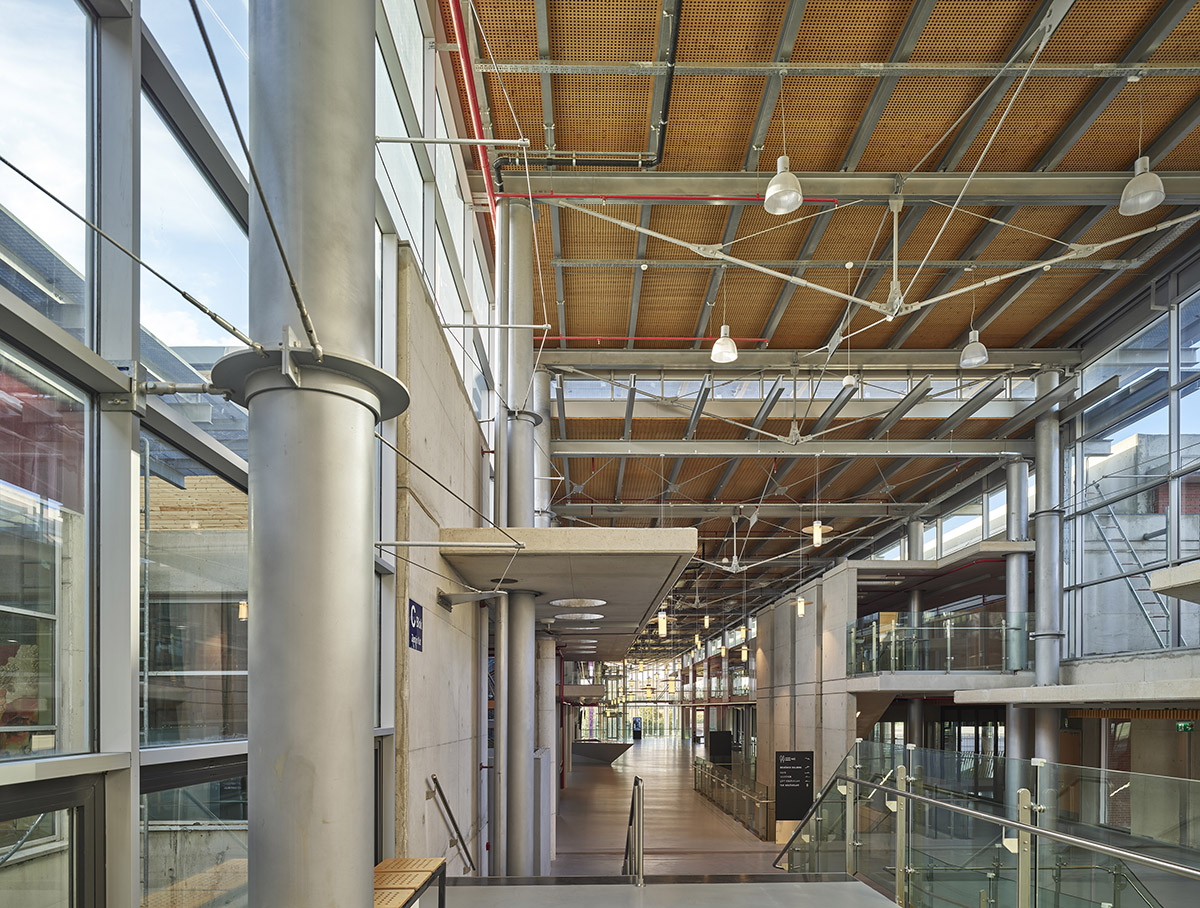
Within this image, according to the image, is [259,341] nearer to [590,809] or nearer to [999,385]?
[999,385]

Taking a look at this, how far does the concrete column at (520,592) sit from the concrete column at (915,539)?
16.3 meters

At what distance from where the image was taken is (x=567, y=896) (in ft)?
25.1

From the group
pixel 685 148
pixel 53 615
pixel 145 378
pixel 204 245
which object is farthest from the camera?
pixel 685 148

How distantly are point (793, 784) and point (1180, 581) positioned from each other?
17793 mm

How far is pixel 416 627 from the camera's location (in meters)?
7.48

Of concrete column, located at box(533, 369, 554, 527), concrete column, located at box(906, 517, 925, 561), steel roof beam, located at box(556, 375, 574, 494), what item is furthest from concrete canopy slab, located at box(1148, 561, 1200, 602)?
concrete column, located at box(906, 517, 925, 561)

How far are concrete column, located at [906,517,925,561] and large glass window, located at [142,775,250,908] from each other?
920 inches

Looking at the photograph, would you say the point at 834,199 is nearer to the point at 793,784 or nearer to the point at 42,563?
the point at 42,563

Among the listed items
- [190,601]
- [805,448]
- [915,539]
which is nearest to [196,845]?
[190,601]

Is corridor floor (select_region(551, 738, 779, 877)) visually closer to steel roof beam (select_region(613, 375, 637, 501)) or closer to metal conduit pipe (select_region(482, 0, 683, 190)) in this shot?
steel roof beam (select_region(613, 375, 637, 501))

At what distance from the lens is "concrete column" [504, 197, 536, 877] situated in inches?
453

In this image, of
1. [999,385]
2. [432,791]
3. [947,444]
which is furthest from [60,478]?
[947,444]

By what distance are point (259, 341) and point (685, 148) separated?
8.46 meters

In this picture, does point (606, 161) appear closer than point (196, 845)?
No
